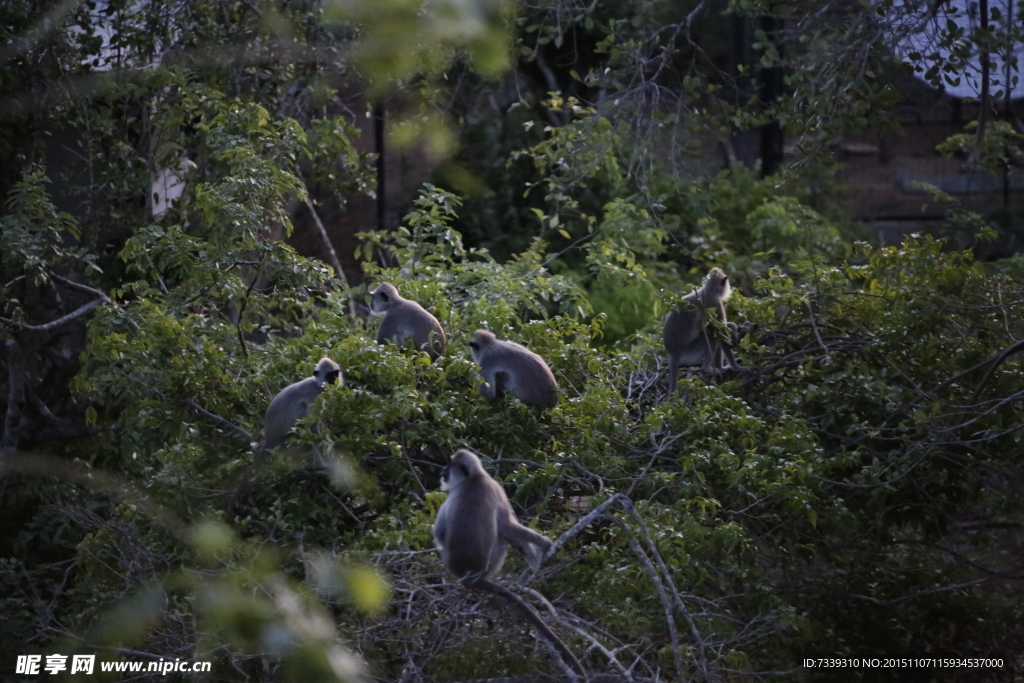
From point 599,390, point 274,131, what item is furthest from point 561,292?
point 274,131

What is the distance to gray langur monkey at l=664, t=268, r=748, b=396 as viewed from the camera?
5.92m

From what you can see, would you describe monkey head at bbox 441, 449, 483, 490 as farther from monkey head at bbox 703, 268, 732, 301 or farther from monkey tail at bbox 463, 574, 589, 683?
monkey head at bbox 703, 268, 732, 301

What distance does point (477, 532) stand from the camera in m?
3.62

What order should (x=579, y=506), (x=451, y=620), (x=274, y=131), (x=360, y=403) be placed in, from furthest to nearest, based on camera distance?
(x=274, y=131) < (x=579, y=506) < (x=360, y=403) < (x=451, y=620)

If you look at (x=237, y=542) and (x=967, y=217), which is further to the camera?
(x=967, y=217)

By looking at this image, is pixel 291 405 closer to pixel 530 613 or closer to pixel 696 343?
pixel 530 613

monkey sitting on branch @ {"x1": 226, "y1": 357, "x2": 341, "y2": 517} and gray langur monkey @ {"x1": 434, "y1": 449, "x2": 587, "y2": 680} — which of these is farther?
monkey sitting on branch @ {"x1": 226, "y1": 357, "x2": 341, "y2": 517}

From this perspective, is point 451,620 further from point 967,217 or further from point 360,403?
point 967,217

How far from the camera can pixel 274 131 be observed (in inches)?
257

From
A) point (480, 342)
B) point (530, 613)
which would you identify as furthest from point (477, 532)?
point (480, 342)

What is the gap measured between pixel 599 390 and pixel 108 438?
3.76 metres

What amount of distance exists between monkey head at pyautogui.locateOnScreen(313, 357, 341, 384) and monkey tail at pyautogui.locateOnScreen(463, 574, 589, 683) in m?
1.48

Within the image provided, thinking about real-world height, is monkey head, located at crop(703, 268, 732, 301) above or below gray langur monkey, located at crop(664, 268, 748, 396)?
above

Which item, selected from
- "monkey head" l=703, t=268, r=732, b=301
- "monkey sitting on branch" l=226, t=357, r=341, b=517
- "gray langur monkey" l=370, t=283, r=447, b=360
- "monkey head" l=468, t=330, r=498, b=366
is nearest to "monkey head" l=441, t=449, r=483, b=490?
"monkey sitting on branch" l=226, t=357, r=341, b=517
